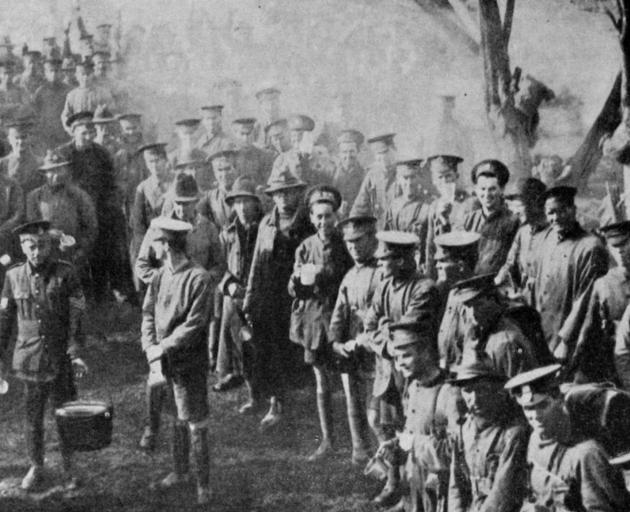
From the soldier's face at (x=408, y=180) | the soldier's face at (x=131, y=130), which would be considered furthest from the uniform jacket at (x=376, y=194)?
the soldier's face at (x=131, y=130)

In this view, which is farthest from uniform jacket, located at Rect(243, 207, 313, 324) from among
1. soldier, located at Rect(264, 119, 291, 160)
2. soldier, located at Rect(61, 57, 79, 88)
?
soldier, located at Rect(61, 57, 79, 88)

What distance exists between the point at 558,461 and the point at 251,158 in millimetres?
4396

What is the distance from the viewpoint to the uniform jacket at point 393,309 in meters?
6.11

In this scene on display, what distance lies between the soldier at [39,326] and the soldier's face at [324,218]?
174 centimetres

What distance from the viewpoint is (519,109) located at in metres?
6.89

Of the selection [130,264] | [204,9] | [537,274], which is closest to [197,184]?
[130,264]

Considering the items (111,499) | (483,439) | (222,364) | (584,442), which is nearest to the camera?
(584,442)

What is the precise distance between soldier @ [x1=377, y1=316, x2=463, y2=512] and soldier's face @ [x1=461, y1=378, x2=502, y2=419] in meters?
0.29

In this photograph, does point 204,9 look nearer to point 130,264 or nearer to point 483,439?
point 130,264

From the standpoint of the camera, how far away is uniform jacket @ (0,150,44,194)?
802 centimetres

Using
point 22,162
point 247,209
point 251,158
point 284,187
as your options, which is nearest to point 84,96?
point 22,162

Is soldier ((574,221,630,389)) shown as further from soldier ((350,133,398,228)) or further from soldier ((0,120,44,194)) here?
soldier ((0,120,44,194))

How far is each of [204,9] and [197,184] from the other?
1.38m

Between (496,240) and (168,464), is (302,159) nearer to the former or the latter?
(496,240)
